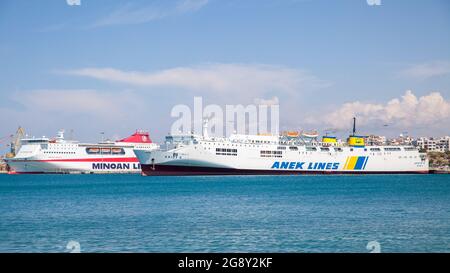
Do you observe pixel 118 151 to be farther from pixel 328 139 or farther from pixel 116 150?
pixel 328 139

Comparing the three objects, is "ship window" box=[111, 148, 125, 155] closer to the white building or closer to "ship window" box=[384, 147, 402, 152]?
"ship window" box=[384, 147, 402, 152]

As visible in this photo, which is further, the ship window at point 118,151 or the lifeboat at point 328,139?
the ship window at point 118,151

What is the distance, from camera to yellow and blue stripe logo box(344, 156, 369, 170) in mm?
54062

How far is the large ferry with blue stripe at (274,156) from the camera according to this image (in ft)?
153

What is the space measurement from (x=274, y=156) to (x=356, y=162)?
9657 millimetres

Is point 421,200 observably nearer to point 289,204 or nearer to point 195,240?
point 289,204

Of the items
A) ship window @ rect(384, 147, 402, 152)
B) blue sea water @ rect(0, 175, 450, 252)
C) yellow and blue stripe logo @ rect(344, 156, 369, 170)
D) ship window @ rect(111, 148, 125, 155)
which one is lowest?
blue sea water @ rect(0, 175, 450, 252)

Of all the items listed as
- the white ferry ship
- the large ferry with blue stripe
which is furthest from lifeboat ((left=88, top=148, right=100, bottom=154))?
the large ferry with blue stripe

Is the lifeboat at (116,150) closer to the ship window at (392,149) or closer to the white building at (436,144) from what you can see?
the ship window at (392,149)

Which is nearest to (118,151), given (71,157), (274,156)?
(71,157)

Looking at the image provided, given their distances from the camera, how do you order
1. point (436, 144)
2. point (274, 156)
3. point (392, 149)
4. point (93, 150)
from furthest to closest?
point (436, 144), point (93, 150), point (392, 149), point (274, 156)

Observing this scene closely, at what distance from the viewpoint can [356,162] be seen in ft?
178

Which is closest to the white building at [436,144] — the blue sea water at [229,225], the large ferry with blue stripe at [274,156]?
the large ferry with blue stripe at [274,156]

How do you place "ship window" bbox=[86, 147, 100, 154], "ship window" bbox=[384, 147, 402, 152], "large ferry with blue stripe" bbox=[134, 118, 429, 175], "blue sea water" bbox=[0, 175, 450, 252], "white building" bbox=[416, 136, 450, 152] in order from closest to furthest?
"blue sea water" bbox=[0, 175, 450, 252] → "large ferry with blue stripe" bbox=[134, 118, 429, 175] → "ship window" bbox=[384, 147, 402, 152] → "ship window" bbox=[86, 147, 100, 154] → "white building" bbox=[416, 136, 450, 152]
